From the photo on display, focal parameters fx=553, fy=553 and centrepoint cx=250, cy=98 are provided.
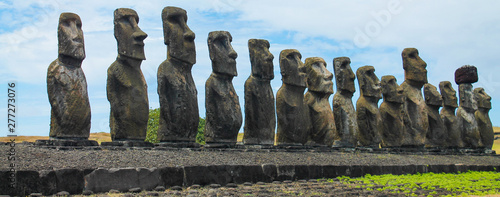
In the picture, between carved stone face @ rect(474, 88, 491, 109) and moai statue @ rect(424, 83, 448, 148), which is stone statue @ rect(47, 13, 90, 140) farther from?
carved stone face @ rect(474, 88, 491, 109)

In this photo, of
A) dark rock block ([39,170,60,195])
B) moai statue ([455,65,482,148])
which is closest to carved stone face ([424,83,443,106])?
moai statue ([455,65,482,148])

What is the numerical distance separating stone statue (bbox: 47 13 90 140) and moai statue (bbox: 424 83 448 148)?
43.8 ft

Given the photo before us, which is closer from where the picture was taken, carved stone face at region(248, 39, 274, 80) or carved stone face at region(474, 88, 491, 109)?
carved stone face at region(248, 39, 274, 80)

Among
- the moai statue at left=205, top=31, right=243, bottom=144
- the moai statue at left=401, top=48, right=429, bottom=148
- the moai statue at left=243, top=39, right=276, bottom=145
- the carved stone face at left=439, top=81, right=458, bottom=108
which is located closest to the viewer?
the moai statue at left=205, top=31, right=243, bottom=144

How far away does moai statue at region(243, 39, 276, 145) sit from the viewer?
513 inches

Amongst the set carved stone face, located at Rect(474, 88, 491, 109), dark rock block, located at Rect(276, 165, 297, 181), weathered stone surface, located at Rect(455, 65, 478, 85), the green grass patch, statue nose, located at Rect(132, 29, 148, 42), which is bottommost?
the green grass patch

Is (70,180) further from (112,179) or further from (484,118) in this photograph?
(484,118)

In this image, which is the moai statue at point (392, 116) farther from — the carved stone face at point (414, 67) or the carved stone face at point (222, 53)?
the carved stone face at point (222, 53)

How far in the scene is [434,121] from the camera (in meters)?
19.6

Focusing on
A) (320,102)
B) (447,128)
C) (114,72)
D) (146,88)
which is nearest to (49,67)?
(114,72)

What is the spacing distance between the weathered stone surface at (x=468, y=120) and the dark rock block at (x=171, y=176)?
1503cm

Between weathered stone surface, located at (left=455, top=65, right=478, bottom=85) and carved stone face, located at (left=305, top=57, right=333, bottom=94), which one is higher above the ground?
weathered stone surface, located at (left=455, top=65, right=478, bottom=85)

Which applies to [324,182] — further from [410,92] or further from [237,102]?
[410,92]

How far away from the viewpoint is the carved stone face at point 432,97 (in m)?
19.6
